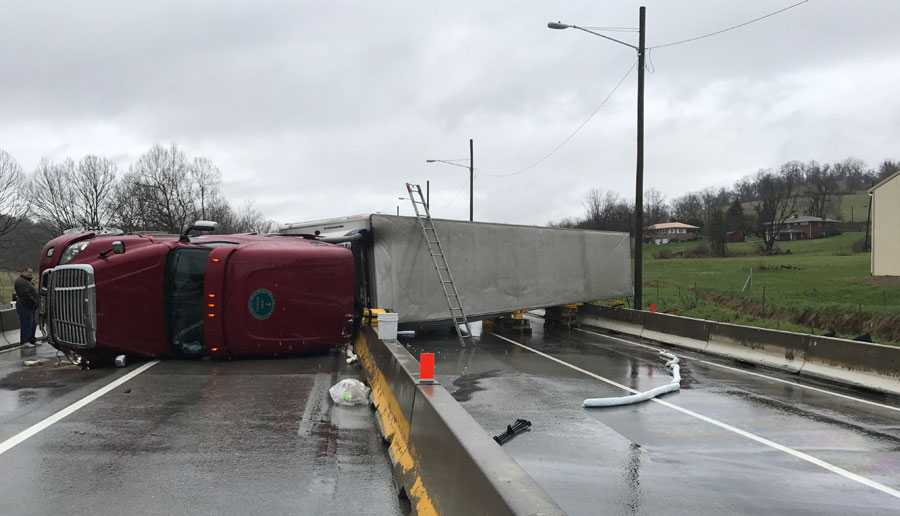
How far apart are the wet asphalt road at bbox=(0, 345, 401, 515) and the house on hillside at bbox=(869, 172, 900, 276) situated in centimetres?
3867

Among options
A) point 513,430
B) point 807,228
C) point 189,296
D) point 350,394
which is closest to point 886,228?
point 513,430

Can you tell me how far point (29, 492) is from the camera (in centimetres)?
533

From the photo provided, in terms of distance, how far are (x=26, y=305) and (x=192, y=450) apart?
11135 mm

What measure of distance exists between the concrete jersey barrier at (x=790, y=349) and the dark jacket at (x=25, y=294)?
50.6 ft

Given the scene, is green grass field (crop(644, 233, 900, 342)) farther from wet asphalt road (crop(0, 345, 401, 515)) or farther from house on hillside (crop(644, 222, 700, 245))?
house on hillside (crop(644, 222, 700, 245))

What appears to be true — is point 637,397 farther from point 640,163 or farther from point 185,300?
point 640,163

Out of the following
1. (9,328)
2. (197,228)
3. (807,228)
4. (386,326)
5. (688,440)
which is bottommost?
(688,440)

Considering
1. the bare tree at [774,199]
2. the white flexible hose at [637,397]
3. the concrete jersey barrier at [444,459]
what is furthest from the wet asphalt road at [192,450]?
the bare tree at [774,199]

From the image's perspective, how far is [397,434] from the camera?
22.0ft

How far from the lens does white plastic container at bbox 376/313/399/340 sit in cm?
1169

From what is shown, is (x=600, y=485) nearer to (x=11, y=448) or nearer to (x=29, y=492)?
(x=29, y=492)

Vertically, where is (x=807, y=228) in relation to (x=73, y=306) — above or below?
above

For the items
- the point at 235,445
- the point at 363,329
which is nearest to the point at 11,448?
the point at 235,445

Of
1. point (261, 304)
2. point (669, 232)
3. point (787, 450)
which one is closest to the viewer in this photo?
point (787, 450)
